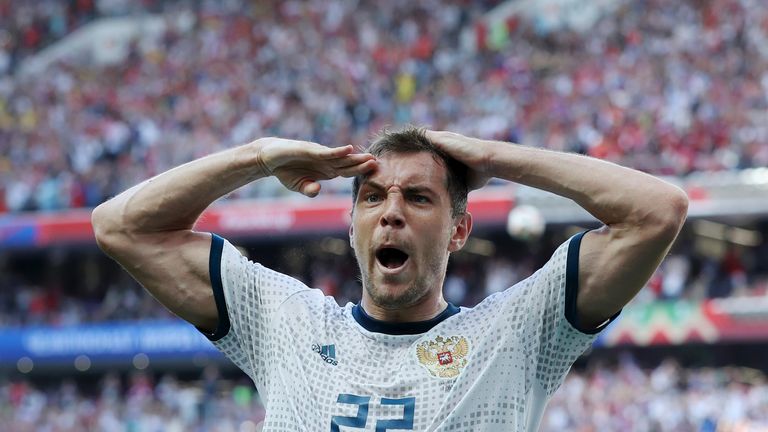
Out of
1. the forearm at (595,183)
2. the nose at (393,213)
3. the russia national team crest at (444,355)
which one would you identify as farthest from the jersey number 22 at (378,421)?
the forearm at (595,183)

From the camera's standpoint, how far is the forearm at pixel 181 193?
365 cm

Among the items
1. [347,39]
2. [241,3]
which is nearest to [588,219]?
[347,39]

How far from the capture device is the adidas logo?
138 inches

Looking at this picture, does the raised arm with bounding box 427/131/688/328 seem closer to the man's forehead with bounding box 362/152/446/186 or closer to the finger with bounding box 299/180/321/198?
the man's forehead with bounding box 362/152/446/186

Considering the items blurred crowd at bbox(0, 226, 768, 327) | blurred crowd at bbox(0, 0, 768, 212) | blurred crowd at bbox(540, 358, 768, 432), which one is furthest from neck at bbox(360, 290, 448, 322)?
blurred crowd at bbox(0, 226, 768, 327)

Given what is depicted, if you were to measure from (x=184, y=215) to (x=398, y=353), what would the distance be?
A: 739 mm

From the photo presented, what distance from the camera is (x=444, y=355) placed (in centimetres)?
346

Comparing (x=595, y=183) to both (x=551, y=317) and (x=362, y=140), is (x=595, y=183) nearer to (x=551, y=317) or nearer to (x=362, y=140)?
(x=551, y=317)

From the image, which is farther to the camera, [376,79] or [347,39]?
[347,39]

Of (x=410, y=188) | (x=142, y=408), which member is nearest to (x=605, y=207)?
(x=410, y=188)

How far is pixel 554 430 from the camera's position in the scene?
54.2 feet

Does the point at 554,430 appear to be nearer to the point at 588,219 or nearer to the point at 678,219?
the point at 588,219

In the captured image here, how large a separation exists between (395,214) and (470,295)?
18.4 meters

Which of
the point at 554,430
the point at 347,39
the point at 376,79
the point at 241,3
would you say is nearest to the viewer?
the point at 554,430
